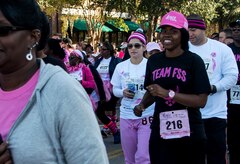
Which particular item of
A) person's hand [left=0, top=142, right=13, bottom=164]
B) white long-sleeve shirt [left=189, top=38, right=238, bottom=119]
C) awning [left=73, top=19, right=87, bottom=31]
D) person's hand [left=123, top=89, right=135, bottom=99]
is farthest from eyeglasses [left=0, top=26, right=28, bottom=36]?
awning [left=73, top=19, right=87, bottom=31]

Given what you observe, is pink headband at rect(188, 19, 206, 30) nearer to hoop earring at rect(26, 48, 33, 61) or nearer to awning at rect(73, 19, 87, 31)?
hoop earring at rect(26, 48, 33, 61)

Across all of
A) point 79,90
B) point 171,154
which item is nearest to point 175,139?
point 171,154

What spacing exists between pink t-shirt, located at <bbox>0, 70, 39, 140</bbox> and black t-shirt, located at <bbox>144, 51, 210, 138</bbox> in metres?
2.58

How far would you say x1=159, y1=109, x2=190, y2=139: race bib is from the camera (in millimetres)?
4672

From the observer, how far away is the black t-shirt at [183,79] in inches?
182

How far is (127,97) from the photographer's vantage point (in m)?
6.18

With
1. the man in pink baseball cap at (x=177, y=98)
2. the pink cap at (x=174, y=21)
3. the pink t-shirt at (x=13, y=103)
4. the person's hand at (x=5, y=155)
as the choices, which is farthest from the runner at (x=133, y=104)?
the person's hand at (x=5, y=155)

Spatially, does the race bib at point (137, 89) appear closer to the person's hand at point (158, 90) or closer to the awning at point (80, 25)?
the person's hand at point (158, 90)

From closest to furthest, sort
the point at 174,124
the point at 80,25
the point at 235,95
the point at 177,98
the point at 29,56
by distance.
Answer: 1. the point at 29,56
2. the point at 177,98
3. the point at 174,124
4. the point at 235,95
5. the point at 80,25

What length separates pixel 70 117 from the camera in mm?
2004

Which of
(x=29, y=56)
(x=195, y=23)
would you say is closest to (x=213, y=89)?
(x=195, y=23)

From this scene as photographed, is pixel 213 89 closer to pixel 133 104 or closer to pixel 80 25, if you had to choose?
pixel 133 104

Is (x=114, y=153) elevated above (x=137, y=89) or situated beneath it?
situated beneath

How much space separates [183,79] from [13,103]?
2.65 m
